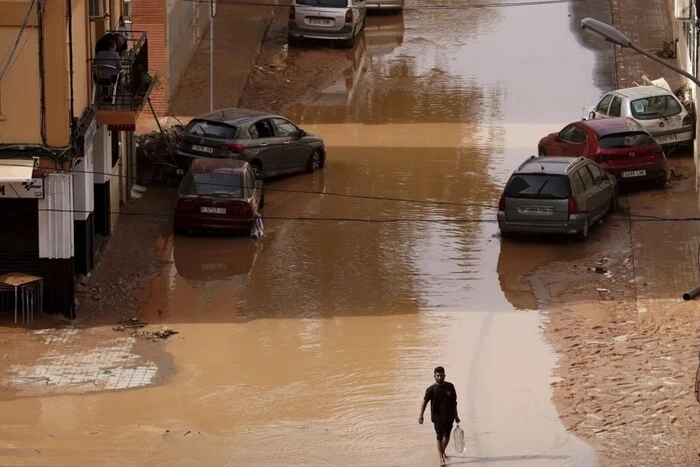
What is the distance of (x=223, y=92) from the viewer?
38656 millimetres

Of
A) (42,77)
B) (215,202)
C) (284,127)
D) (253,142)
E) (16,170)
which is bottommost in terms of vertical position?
(215,202)

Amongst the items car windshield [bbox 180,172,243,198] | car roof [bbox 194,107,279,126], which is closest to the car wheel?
car roof [bbox 194,107,279,126]

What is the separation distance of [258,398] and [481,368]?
3.24 m

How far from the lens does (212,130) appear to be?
32000 millimetres

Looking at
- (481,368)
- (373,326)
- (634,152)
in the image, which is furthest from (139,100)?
(634,152)

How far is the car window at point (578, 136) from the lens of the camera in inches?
1267

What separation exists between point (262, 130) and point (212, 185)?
3930 millimetres

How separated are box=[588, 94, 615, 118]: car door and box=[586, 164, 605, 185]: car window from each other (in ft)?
17.6

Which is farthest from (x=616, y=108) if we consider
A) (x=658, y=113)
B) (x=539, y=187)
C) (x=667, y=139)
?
(x=539, y=187)

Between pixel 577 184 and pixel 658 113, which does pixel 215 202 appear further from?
pixel 658 113

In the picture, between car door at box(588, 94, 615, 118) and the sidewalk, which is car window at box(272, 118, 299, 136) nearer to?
the sidewalk

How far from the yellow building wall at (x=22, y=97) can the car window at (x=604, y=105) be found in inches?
583

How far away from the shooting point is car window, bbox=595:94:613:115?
35.2 m

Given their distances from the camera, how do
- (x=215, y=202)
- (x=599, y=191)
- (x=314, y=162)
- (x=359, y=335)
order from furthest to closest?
(x=314, y=162) < (x=599, y=191) < (x=215, y=202) < (x=359, y=335)
